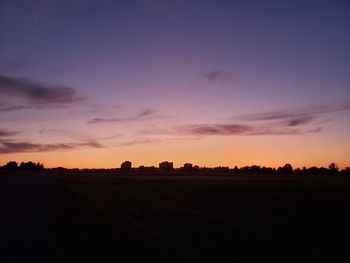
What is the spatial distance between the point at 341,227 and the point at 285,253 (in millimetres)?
9150

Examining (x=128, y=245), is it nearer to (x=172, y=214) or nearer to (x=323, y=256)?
(x=323, y=256)

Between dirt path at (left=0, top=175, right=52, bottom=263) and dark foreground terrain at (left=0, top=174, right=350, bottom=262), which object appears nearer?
dirt path at (left=0, top=175, right=52, bottom=263)

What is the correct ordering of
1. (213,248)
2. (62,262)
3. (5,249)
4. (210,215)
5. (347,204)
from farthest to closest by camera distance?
1. (347,204)
2. (210,215)
3. (213,248)
4. (5,249)
5. (62,262)

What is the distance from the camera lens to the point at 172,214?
88.6 ft

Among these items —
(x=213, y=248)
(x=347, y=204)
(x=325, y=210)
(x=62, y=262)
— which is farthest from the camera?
(x=347, y=204)

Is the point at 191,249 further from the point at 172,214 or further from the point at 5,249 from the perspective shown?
the point at 172,214

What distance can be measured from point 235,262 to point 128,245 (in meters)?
4.72

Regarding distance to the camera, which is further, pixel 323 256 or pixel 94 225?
pixel 94 225

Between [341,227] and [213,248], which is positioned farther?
[341,227]

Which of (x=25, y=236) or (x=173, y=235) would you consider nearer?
(x=25, y=236)

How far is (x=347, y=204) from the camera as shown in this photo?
111ft

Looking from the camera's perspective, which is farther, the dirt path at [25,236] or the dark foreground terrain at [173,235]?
the dark foreground terrain at [173,235]

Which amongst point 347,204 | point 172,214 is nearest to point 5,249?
point 172,214

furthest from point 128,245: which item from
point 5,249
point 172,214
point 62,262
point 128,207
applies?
point 128,207
